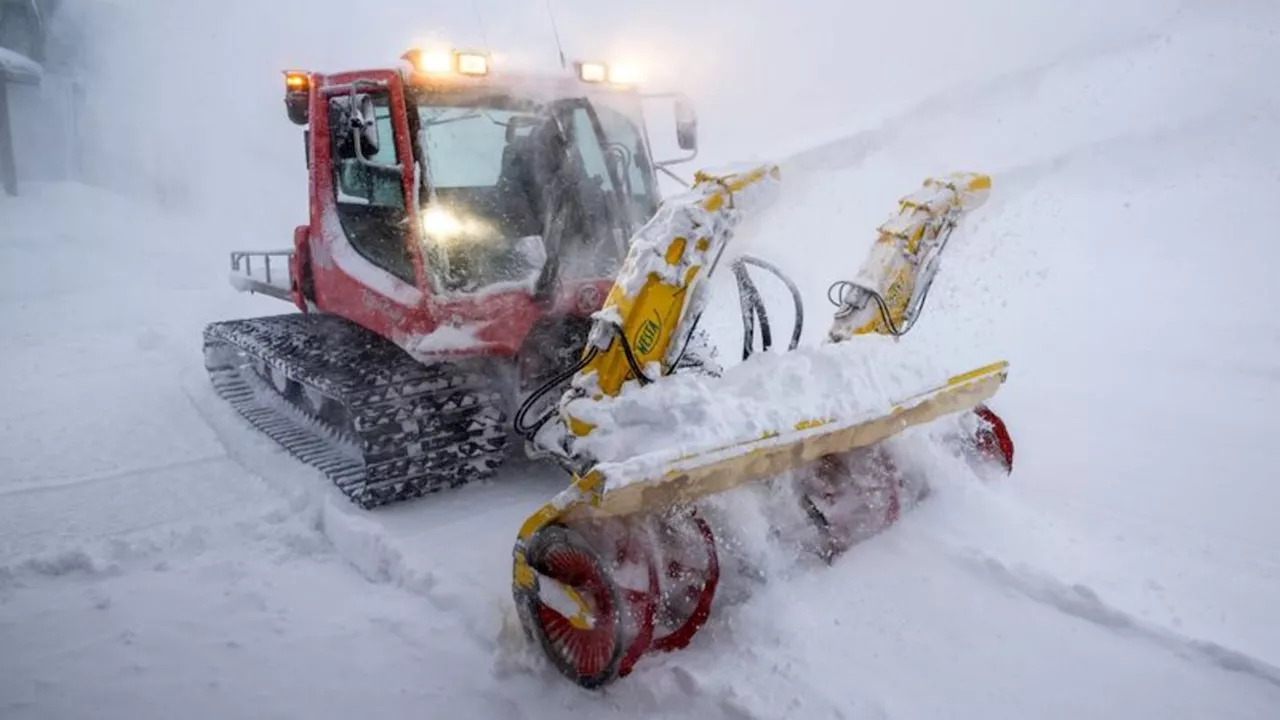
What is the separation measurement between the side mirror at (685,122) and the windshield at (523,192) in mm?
449

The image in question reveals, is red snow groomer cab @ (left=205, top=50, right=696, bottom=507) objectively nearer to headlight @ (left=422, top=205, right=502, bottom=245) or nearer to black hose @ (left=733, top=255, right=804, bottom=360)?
headlight @ (left=422, top=205, right=502, bottom=245)

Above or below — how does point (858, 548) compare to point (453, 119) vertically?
below

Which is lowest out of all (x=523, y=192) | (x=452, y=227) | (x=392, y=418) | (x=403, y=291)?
(x=392, y=418)

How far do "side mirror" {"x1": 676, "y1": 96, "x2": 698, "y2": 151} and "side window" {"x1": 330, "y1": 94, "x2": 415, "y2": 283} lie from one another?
5.83 ft

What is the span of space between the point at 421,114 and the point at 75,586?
276 cm

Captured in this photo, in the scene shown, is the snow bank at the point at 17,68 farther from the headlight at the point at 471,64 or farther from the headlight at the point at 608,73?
the headlight at the point at 471,64

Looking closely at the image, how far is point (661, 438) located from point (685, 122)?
9.36 ft

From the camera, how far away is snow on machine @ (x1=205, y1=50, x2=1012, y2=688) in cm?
305

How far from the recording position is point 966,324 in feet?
26.0

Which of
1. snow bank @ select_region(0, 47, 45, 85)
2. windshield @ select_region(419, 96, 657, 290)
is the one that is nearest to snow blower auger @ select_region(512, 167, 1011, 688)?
windshield @ select_region(419, 96, 657, 290)

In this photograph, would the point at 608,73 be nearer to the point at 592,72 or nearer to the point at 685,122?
the point at 592,72

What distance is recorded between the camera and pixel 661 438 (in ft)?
9.99

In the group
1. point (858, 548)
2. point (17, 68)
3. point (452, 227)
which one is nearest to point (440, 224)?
point (452, 227)

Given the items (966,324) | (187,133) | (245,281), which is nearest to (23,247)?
(245,281)
